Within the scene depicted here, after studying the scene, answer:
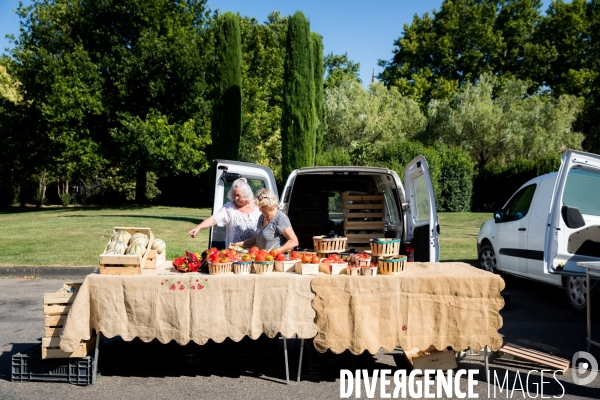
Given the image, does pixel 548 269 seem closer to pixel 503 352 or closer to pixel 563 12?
pixel 503 352

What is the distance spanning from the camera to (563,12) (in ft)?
145

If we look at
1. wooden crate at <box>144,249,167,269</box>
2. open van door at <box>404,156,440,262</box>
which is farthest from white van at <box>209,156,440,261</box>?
wooden crate at <box>144,249,167,269</box>

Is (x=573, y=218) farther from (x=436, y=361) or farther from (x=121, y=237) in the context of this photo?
(x=121, y=237)

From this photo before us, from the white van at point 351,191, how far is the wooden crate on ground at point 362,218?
0.02 metres

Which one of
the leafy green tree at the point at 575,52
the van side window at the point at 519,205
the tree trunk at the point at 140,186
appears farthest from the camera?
the leafy green tree at the point at 575,52

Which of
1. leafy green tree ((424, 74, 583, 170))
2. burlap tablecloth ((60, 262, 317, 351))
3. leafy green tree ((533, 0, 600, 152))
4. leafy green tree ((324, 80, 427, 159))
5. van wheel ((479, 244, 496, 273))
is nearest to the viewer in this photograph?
→ burlap tablecloth ((60, 262, 317, 351))

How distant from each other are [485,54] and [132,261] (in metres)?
47.2

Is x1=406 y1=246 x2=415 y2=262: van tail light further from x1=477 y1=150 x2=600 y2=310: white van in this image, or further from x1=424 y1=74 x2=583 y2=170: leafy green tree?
x1=424 y1=74 x2=583 y2=170: leafy green tree

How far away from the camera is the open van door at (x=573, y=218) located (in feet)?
25.3

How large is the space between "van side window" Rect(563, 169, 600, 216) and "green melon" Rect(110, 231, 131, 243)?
6130mm

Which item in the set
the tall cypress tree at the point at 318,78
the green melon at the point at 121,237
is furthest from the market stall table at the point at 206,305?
the tall cypress tree at the point at 318,78

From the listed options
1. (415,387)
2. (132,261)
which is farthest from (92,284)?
(415,387)

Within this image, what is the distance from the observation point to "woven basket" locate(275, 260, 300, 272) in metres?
5.41

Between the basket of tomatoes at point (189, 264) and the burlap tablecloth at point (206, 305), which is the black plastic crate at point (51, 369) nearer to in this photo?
the burlap tablecloth at point (206, 305)
